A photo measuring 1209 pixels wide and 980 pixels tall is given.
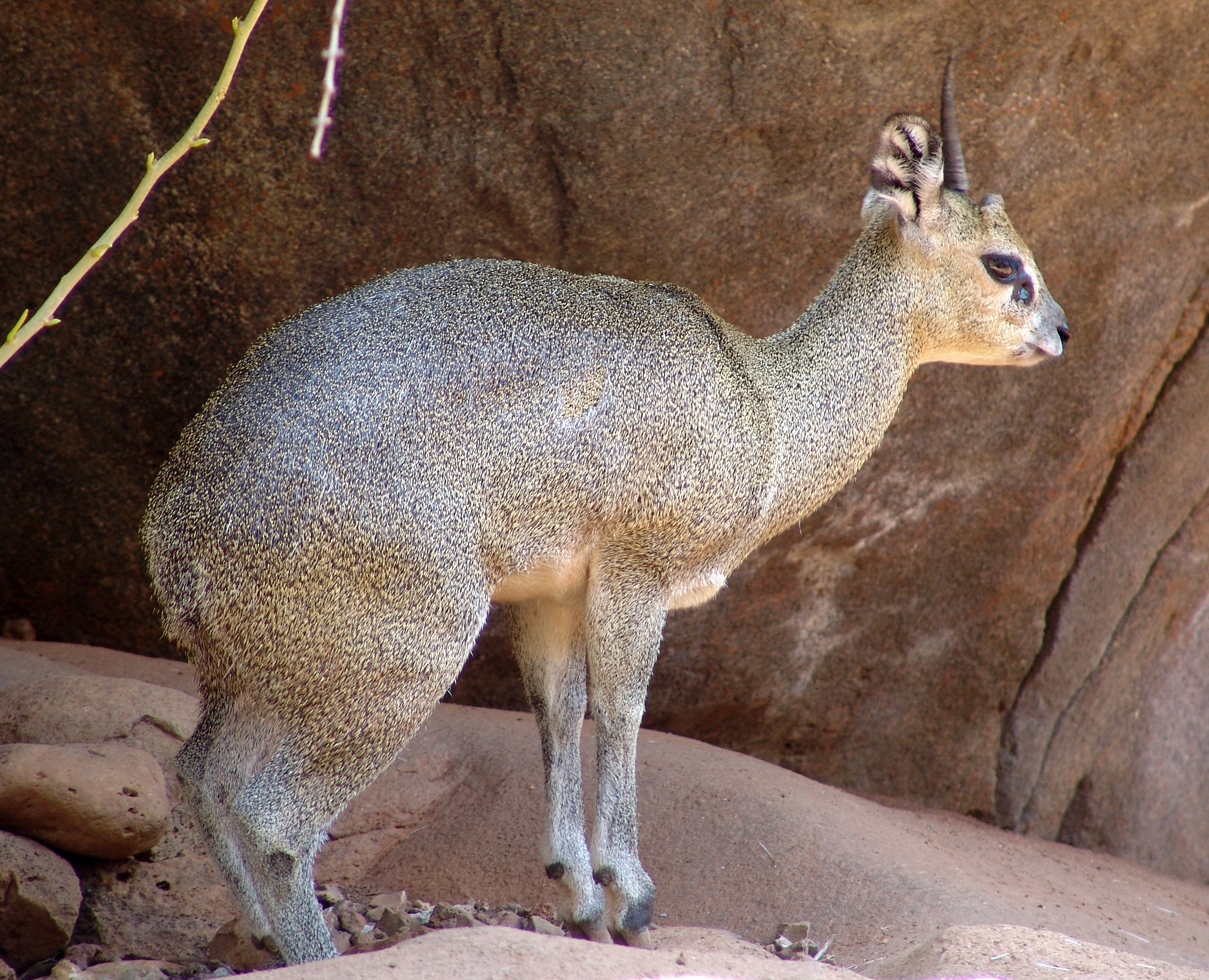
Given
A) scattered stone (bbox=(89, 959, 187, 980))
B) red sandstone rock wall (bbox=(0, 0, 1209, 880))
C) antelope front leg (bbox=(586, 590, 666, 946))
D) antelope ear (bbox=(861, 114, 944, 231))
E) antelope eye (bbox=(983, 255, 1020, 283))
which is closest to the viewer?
scattered stone (bbox=(89, 959, 187, 980))

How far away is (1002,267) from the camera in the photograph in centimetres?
482

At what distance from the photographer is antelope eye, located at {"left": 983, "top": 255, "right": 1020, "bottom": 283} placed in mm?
4801

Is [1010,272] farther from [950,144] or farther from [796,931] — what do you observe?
[796,931]

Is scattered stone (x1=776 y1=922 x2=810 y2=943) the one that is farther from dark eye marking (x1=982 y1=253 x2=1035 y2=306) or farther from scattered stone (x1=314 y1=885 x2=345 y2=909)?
dark eye marking (x1=982 y1=253 x2=1035 y2=306)

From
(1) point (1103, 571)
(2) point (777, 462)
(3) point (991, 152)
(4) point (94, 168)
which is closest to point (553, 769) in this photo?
(2) point (777, 462)

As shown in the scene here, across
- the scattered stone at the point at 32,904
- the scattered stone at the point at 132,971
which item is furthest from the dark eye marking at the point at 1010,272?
the scattered stone at the point at 32,904

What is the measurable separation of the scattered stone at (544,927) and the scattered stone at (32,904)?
165cm

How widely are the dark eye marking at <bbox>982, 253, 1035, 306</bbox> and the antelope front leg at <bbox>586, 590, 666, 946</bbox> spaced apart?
6.11ft

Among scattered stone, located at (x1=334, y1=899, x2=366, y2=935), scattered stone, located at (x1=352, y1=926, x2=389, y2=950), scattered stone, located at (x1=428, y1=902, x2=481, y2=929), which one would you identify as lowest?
scattered stone, located at (x1=428, y1=902, x2=481, y2=929)

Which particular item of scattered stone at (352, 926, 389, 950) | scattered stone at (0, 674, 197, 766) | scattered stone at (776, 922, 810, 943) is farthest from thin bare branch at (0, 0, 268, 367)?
scattered stone at (776, 922, 810, 943)

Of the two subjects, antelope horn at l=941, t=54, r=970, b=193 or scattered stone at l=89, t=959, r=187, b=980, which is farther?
antelope horn at l=941, t=54, r=970, b=193

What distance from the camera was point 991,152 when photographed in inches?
228

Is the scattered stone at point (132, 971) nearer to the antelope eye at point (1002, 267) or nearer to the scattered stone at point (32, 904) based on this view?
the scattered stone at point (32, 904)

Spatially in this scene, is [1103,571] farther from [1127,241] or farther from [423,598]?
[423,598]
